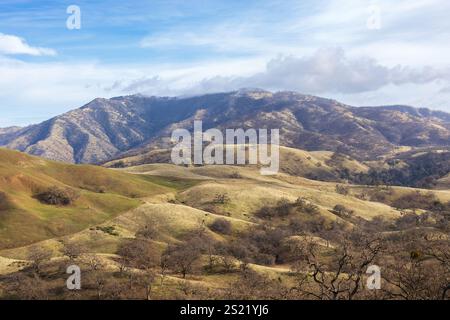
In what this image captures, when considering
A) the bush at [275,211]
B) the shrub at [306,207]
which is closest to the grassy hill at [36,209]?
the bush at [275,211]

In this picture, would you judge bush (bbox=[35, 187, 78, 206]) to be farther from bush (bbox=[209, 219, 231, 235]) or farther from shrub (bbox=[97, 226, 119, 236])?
bush (bbox=[209, 219, 231, 235])

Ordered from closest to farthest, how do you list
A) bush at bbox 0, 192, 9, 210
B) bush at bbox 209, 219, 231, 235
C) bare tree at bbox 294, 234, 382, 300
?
bare tree at bbox 294, 234, 382, 300, bush at bbox 0, 192, 9, 210, bush at bbox 209, 219, 231, 235

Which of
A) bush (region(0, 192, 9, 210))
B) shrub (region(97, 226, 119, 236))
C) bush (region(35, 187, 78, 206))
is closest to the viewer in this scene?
shrub (region(97, 226, 119, 236))

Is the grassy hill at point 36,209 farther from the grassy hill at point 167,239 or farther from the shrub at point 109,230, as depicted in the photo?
the shrub at point 109,230

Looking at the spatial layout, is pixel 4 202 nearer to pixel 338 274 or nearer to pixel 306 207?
pixel 306 207

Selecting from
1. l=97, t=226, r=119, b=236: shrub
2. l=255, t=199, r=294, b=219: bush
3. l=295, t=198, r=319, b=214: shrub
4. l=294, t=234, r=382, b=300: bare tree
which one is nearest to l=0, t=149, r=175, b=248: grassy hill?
l=97, t=226, r=119, b=236: shrub
